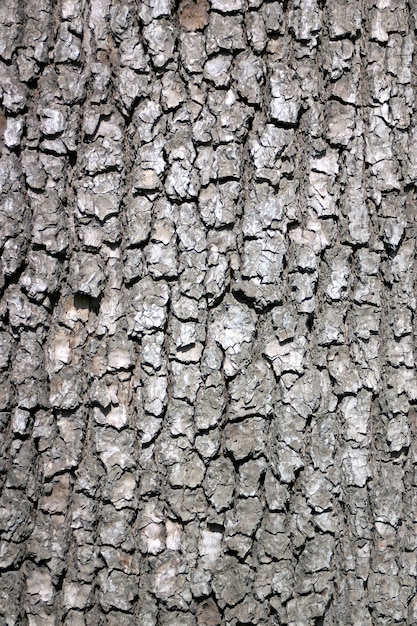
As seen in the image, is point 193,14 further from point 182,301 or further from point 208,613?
point 208,613

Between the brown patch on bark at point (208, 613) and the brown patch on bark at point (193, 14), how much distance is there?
137 centimetres

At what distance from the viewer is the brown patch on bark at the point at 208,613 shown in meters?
1.58

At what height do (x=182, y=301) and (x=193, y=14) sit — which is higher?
(x=193, y=14)

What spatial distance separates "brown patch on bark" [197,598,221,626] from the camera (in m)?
1.58

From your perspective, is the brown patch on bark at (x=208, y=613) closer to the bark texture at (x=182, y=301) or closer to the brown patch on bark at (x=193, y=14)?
the bark texture at (x=182, y=301)

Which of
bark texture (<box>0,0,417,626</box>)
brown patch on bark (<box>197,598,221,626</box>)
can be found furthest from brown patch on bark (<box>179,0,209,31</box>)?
brown patch on bark (<box>197,598,221,626</box>)

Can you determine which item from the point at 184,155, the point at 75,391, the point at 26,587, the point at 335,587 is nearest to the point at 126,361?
the point at 75,391

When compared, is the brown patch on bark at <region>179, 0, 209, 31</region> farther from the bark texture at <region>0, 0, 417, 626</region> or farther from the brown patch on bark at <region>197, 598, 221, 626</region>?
the brown patch on bark at <region>197, 598, 221, 626</region>

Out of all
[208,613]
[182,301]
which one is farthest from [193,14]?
[208,613]

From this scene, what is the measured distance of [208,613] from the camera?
1578 millimetres

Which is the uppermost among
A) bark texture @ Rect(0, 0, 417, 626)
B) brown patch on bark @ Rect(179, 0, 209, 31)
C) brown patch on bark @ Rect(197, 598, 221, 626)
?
brown patch on bark @ Rect(179, 0, 209, 31)

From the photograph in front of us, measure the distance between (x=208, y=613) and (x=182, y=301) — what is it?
0.75 meters

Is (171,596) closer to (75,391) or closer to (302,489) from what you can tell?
(302,489)

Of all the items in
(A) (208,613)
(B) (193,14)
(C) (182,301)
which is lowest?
(A) (208,613)
